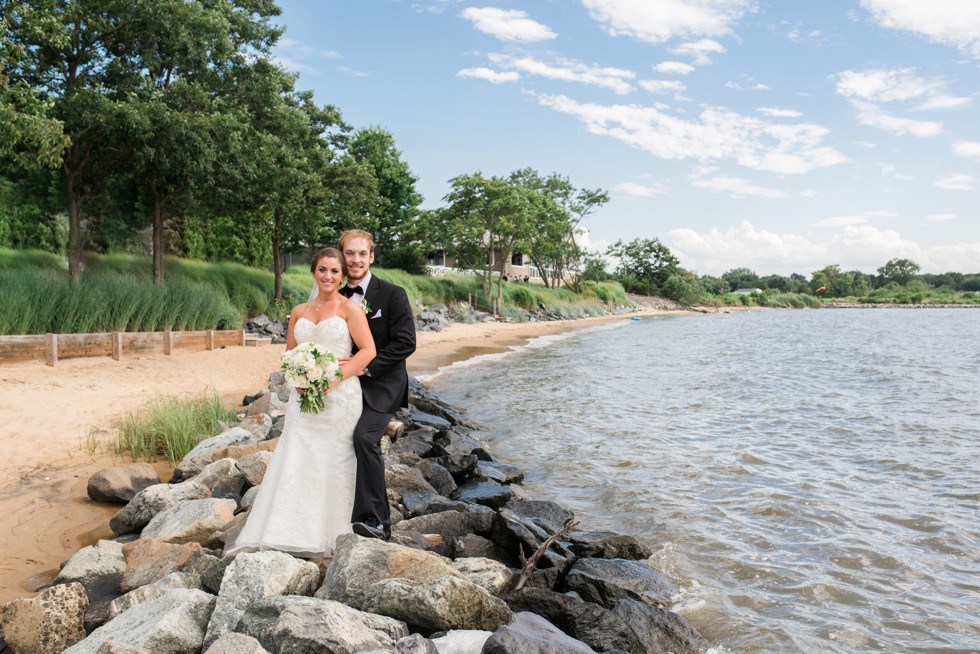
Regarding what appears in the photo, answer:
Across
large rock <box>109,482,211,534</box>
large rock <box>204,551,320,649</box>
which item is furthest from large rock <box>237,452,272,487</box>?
large rock <box>204,551,320,649</box>

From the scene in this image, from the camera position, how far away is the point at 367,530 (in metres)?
4.79

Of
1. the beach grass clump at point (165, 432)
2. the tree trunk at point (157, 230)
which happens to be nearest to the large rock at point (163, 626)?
A: the beach grass clump at point (165, 432)

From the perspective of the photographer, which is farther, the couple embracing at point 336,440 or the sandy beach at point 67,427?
the sandy beach at point 67,427

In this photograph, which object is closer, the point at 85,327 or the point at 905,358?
the point at 85,327

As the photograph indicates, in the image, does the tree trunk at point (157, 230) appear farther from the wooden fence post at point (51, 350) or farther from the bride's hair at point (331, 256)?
the bride's hair at point (331, 256)

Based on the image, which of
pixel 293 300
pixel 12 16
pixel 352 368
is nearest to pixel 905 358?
pixel 293 300

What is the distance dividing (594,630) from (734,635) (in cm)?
130

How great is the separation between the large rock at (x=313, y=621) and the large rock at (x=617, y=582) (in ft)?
5.57

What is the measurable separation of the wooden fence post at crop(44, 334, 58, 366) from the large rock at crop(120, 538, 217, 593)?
10552 millimetres

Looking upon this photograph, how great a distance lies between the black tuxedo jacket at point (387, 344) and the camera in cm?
489

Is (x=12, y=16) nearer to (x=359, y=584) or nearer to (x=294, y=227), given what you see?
(x=294, y=227)

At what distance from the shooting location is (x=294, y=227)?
90.5 feet

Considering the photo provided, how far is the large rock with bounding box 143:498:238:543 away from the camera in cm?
553

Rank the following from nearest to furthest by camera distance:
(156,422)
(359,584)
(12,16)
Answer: (359,584) → (156,422) → (12,16)
